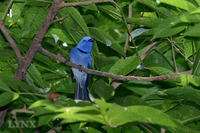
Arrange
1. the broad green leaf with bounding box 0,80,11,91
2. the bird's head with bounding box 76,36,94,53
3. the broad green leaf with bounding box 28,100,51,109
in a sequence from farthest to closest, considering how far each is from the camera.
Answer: the bird's head with bounding box 76,36,94,53, the broad green leaf with bounding box 0,80,11,91, the broad green leaf with bounding box 28,100,51,109

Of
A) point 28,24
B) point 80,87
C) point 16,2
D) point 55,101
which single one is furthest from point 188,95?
point 16,2

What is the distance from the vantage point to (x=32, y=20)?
3125mm

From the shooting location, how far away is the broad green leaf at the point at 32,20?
121 inches

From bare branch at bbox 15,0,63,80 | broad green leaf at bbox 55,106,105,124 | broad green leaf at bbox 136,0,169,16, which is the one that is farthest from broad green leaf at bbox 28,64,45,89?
broad green leaf at bbox 55,106,105,124

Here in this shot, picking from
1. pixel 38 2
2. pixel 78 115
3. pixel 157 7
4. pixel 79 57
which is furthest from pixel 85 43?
pixel 78 115

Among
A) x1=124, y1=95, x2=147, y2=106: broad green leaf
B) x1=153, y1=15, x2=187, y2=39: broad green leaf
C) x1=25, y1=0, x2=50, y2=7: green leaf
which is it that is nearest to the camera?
x1=124, y1=95, x2=147, y2=106: broad green leaf

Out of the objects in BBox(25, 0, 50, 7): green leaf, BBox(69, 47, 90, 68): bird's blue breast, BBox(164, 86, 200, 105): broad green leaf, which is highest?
BBox(25, 0, 50, 7): green leaf

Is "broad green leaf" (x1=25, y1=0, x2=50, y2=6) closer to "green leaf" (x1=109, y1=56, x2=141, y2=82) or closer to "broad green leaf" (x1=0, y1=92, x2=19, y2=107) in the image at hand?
"green leaf" (x1=109, y1=56, x2=141, y2=82)

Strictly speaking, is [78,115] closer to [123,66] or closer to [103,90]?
[103,90]

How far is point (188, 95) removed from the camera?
2.19 meters

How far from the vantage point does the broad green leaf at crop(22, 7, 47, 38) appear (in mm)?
3078

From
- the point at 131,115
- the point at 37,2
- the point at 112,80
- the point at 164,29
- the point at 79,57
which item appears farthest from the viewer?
the point at 79,57

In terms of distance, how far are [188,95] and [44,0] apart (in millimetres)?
1656

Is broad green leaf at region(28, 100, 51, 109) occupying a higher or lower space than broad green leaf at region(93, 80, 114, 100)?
lower
